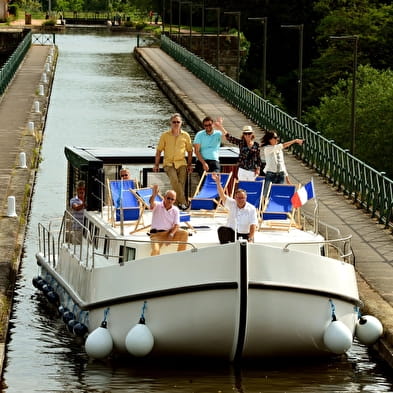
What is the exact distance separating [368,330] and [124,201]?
3979 mm

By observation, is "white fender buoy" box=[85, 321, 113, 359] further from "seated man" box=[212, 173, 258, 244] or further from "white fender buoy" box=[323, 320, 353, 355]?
"white fender buoy" box=[323, 320, 353, 355]

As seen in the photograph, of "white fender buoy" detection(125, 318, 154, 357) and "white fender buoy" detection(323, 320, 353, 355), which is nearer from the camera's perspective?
"white fender buoy" detection(125, 318, 154, 357)

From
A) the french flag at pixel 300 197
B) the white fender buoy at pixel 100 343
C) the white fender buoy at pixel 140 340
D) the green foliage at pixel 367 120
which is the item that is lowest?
the green foliage at pixel 367 120

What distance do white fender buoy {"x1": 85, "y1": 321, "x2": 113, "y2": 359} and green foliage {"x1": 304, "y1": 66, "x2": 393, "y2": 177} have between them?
1709 inches

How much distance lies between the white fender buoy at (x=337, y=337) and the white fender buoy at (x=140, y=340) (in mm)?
2207

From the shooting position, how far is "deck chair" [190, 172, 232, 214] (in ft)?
70.5

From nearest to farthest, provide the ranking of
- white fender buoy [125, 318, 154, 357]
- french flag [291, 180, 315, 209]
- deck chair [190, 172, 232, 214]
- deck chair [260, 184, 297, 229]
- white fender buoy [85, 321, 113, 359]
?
white fender buoy [125, 318, 154, 357] < white fender buoy [85, 321, 113, 359] < french flag [291, 180, 315, 209] < deck chair [260, 184, 297, 229] < deck chair [190, 172, 232, 214]

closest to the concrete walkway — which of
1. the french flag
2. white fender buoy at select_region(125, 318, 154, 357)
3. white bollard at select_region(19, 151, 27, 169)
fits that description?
the french flag

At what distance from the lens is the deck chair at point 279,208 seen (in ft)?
67.9

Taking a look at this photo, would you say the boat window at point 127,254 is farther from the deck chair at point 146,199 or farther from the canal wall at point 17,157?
the canal wall at point 17,157

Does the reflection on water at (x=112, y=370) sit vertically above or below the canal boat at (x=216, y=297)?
below

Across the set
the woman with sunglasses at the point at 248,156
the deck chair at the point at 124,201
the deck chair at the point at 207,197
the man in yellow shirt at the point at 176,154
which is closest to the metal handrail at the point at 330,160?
the woman with sunglasses at the point at 248,156

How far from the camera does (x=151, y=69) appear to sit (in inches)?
3270

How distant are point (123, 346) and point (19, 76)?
53.6 meters
